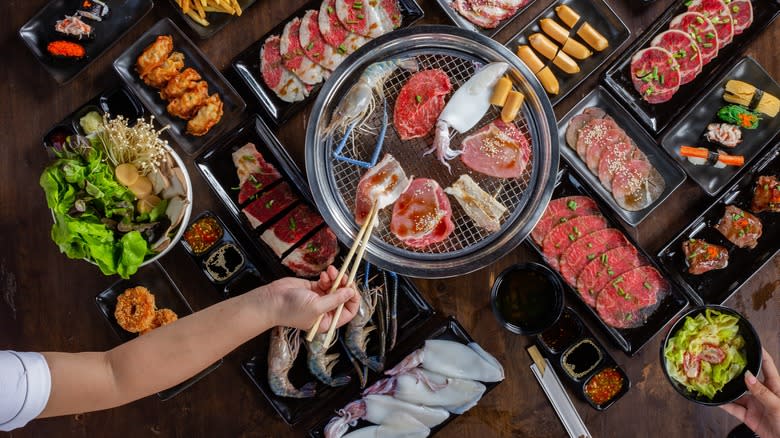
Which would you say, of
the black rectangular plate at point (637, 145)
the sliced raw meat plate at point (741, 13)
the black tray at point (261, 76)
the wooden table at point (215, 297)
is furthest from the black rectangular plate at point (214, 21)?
the sliced raw meat plate at point (741, 13)

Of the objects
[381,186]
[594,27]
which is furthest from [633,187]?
[381,186]

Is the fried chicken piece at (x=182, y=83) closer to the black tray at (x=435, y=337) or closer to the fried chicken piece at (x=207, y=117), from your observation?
the fried chicken piece at (x=207, y=117)

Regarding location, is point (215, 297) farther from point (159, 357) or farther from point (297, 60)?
point (297, 60)

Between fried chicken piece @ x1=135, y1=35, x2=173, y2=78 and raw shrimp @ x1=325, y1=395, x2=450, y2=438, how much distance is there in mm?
2191

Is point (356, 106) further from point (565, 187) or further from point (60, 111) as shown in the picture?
point (60, 111)

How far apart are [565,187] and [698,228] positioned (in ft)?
2.63

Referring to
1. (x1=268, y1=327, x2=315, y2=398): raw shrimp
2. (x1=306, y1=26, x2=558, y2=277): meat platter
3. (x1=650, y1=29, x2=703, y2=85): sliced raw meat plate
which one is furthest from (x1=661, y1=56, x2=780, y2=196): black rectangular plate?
(x1=268, y1=327, x2=315, y2=398): raw shrimp

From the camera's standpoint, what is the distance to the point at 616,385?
3.52m

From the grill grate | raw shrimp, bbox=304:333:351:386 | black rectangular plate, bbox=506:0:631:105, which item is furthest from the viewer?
black rectangular plate, bbox=506:0:631:105

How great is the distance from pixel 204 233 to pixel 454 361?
1574mm

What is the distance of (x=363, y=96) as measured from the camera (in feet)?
9.98

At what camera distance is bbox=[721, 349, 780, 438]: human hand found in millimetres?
3189

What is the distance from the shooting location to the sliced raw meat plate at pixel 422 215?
120 inches

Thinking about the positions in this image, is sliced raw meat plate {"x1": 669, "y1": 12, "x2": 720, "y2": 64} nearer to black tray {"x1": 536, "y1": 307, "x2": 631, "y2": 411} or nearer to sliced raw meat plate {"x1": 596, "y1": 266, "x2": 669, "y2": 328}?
sliced raw meat plate {"x1": 596, "y1": 266, "x2": 669, "y2": 328}
